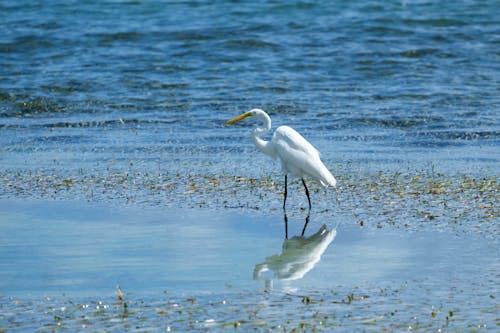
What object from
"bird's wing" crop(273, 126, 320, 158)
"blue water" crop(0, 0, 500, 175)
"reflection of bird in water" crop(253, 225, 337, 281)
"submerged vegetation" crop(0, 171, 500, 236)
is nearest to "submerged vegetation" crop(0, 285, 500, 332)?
"reflection of bird in water" crop(253, 225, 337, 281)

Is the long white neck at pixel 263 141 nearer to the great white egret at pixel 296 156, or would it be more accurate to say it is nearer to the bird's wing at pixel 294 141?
the great white egret at pixel 296 156

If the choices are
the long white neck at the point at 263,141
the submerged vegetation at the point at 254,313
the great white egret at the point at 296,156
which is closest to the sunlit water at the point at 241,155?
the submerged vegetation at the point at 254,313

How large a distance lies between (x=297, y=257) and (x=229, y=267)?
64 centimetres

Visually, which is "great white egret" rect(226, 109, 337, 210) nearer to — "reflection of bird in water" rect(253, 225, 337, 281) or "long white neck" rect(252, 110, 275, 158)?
"long white neck" rect(252, 110, 275, 158)

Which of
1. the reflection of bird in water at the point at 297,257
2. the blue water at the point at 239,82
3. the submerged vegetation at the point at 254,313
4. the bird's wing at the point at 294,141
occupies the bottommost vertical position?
the blue water at the point at 239,82

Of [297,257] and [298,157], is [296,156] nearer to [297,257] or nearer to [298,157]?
[298,157]

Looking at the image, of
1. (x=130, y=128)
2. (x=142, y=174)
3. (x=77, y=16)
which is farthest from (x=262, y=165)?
(x=77, y=16)

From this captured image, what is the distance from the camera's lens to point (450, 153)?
41.2 feet

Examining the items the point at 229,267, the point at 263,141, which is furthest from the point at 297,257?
the point at 263,141

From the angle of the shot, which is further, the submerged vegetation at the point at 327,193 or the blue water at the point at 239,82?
the blue water at the point at 239,82

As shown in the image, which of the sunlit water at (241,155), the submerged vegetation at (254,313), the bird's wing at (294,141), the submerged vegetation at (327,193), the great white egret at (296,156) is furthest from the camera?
the bird's wing at (294,141)

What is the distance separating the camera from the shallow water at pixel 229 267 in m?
6.14

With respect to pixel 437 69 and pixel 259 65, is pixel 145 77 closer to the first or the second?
pixel 259 65

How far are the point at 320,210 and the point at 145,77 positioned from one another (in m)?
11.4
